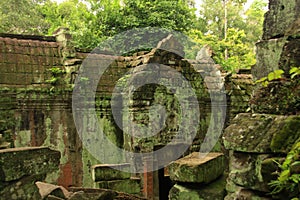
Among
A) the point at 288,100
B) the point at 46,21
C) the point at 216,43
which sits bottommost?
the point at 288,100

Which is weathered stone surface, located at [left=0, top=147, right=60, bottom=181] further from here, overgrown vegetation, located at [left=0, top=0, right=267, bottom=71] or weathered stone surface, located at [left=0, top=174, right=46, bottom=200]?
overgrown vegetation, located at [left=0, top=0, right=267, bottom=71]

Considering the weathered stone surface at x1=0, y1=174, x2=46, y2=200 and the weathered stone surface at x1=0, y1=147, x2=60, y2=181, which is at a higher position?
the weathered stone surface at x1=0, y1=147, x2=60, y2=181

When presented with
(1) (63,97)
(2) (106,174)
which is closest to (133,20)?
(1) (63,97)

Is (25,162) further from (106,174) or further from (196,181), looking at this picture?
(106,174)

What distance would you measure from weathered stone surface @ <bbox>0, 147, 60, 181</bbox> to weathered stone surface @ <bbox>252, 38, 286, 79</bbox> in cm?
160

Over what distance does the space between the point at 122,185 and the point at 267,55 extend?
107 inches

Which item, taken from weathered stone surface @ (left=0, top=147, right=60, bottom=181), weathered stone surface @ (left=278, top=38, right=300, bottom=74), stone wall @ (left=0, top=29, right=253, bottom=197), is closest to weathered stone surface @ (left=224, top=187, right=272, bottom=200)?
weathered stone surface @ (left=278, top=38, right=300, bottom=74)

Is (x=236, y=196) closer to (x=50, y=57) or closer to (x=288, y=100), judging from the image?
(x=288, y=100)

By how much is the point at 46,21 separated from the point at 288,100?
22.4m

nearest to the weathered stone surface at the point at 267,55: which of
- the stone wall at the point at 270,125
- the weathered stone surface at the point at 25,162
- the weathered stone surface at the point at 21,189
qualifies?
the stone wall at the point at 270,125

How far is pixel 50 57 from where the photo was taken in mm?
8984

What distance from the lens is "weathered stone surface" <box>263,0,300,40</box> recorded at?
102 inches

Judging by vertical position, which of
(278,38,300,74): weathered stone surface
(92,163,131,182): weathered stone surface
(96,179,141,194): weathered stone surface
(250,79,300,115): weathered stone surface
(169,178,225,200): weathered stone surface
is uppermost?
(278,38,300,74): weathered stone surface

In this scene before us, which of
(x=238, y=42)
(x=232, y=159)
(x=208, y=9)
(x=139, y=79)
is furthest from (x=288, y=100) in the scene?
(x=208, y=9)
